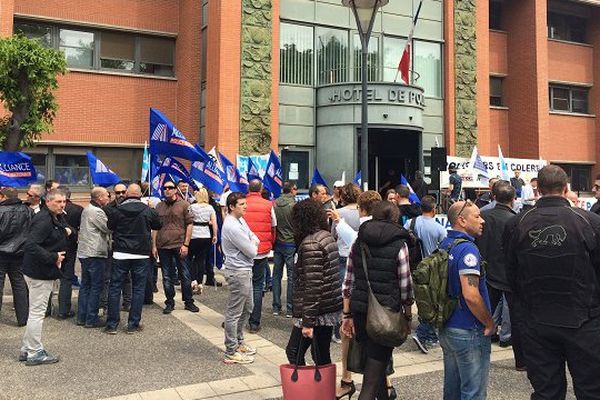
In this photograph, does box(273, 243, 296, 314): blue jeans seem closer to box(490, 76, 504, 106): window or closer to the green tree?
the green tree

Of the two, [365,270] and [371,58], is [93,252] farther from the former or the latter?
[371,58]

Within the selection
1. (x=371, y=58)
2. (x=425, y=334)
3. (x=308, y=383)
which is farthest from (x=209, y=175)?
(x=371, y=58)

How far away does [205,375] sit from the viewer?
219 inches

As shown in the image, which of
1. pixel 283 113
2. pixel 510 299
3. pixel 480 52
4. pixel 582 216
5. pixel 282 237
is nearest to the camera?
pixel 582 216

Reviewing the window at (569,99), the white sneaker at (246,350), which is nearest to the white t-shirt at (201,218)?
the white sneaker at (246,350)

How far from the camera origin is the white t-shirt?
31.0 ft

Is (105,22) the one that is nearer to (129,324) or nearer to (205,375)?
(129,324)

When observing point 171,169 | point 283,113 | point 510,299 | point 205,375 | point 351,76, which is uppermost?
point 351,76

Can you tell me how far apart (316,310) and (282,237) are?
3.76 metres

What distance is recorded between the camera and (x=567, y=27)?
87.9 feet

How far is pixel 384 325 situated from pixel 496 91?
24110 millimetres

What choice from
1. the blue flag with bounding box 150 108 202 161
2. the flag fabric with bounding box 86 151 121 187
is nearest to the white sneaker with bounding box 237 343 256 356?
the blue flag with bounding box 150 108 202 161

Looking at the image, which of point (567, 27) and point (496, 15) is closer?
point (496, 15)

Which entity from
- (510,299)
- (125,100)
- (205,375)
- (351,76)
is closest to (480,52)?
(351,76)
